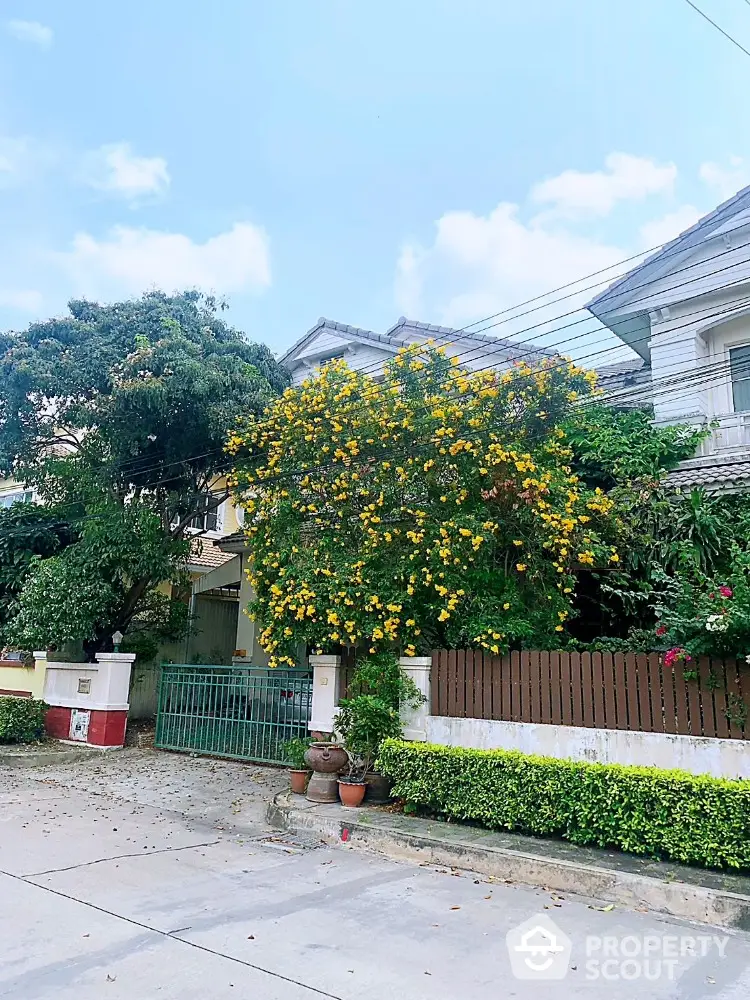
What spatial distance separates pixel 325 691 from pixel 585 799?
4.01m

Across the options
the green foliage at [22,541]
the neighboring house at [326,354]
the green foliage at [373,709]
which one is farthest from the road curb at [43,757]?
the green foliage at [373,709]

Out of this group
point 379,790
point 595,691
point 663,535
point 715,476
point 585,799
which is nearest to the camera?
point 585,799

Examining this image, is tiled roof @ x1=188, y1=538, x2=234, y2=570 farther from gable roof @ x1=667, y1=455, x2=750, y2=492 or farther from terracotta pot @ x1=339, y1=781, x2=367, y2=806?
gable roof @ x1=667, y1=455, x2=750, y2=492

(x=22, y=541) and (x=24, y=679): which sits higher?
(x=22, y=541)

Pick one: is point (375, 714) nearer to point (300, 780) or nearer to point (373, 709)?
point (373, 709)

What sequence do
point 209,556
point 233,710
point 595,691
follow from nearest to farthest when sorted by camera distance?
1. point 595,691
2. point 233,710
3. point 209,556

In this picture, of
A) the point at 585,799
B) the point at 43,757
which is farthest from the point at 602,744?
the point at 43,757

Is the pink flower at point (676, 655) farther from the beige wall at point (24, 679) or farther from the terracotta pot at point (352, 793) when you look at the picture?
the beige wall at point (24, 679)

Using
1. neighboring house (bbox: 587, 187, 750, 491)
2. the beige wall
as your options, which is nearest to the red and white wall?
the beige wall

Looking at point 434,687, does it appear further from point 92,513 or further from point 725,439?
point 92,513

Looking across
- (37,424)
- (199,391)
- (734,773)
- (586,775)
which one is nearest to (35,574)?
(37,424)

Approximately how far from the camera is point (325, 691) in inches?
379

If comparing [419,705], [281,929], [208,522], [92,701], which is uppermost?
[208,522]

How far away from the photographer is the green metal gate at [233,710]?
10594mm
